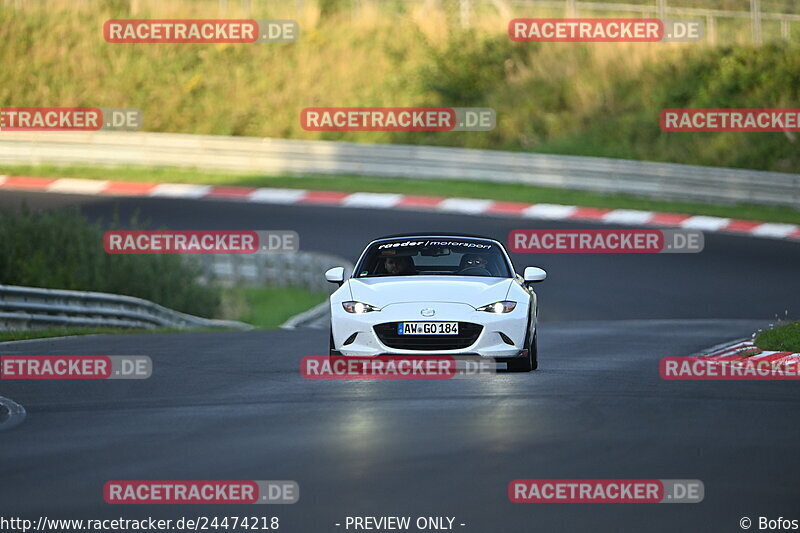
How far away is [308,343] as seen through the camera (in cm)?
1688

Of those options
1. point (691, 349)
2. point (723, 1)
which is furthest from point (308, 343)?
point (723, 1)

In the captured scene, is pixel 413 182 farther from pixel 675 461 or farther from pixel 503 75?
pixel 675 461

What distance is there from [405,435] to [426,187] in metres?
26.4

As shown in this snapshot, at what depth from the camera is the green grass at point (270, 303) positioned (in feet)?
90.6

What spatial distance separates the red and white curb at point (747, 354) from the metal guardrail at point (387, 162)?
17412 millimetres

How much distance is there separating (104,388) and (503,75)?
105ft

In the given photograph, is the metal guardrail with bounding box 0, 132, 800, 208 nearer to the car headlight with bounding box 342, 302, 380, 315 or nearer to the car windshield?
the car windshield

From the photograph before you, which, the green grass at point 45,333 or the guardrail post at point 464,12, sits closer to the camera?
the green grass at point 45,333

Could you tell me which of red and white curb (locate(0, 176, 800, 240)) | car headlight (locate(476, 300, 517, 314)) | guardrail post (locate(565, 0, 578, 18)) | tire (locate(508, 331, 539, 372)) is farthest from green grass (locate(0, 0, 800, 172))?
car headlight (locate(476, 300, 517, 314))

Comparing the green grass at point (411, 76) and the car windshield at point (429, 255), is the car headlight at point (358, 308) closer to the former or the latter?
the car windshield at point (429, 255)

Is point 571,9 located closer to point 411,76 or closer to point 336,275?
point 411,76

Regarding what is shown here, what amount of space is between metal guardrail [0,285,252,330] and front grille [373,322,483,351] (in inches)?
313

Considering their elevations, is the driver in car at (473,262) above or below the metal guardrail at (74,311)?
below

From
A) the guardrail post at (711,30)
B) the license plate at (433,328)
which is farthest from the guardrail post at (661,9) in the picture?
the license plate at (433,328)
